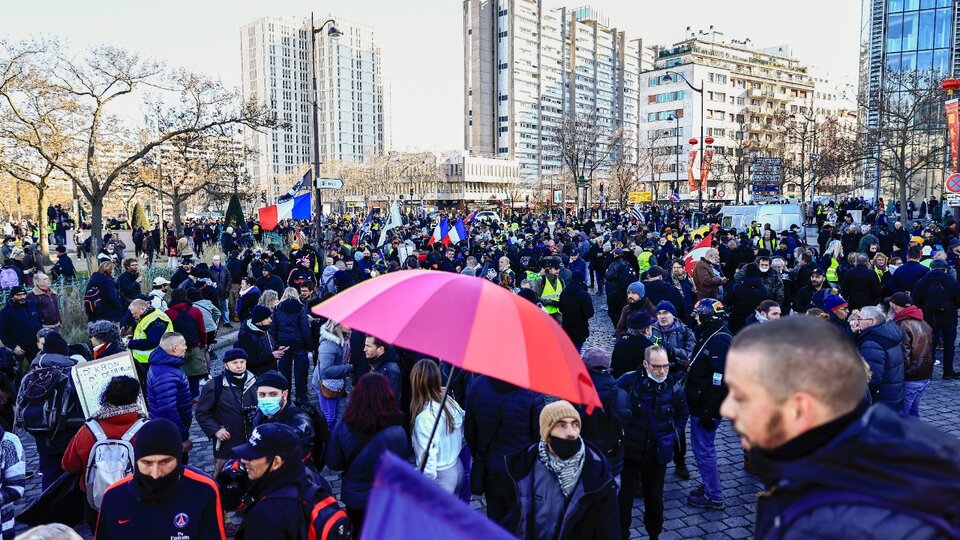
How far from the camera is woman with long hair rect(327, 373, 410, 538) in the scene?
406 cm

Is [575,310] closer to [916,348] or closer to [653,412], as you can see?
[916,348]

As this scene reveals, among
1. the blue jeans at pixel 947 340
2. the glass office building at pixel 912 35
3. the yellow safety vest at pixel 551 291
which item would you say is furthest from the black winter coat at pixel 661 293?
the glass office building at pixel 912 35

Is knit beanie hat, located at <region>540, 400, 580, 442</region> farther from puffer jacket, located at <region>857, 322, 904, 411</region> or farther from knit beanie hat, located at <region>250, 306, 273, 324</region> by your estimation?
knit beanie hat, located at <region>250, 306, 273, 324</region>

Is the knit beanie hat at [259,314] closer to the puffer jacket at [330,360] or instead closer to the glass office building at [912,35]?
the puffer jacket at [330,360]

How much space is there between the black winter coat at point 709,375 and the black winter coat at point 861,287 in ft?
18.8

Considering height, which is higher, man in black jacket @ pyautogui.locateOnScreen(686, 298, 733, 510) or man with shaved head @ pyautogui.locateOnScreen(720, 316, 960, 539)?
man with shaved head @ pyautogui.locateOnScreen(720, 316, 960, 539)

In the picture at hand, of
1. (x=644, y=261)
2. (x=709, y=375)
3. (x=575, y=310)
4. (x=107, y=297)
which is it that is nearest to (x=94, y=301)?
(x=107, y=297)

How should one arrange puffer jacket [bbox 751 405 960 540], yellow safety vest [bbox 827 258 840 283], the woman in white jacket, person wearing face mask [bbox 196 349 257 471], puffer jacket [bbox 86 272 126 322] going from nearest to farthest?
puffer jacket [bbox 751 405 960 540] → the woman in white jacket → person wearing face mask [bbox 196 349 257 471] → puffer jacket [bbox 86 272 126 322] → yellow safety vest [bbox 827 258 840 283]

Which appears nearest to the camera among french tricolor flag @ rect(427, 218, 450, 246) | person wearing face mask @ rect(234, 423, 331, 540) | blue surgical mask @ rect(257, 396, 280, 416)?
person wearing face mask @ rect(234, 423, 331, 540)

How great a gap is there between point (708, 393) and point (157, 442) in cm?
432

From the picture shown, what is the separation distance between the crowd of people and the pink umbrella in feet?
1.33

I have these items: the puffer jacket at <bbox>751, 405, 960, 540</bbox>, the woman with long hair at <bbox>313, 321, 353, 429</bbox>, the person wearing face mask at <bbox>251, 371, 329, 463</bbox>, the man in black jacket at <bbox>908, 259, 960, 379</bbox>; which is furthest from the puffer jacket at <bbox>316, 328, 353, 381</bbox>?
the man in black jacket at <bbox>908, 259, 960, 379</bbox>

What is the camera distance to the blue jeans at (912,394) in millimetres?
7215

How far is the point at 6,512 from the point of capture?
4.22 m
